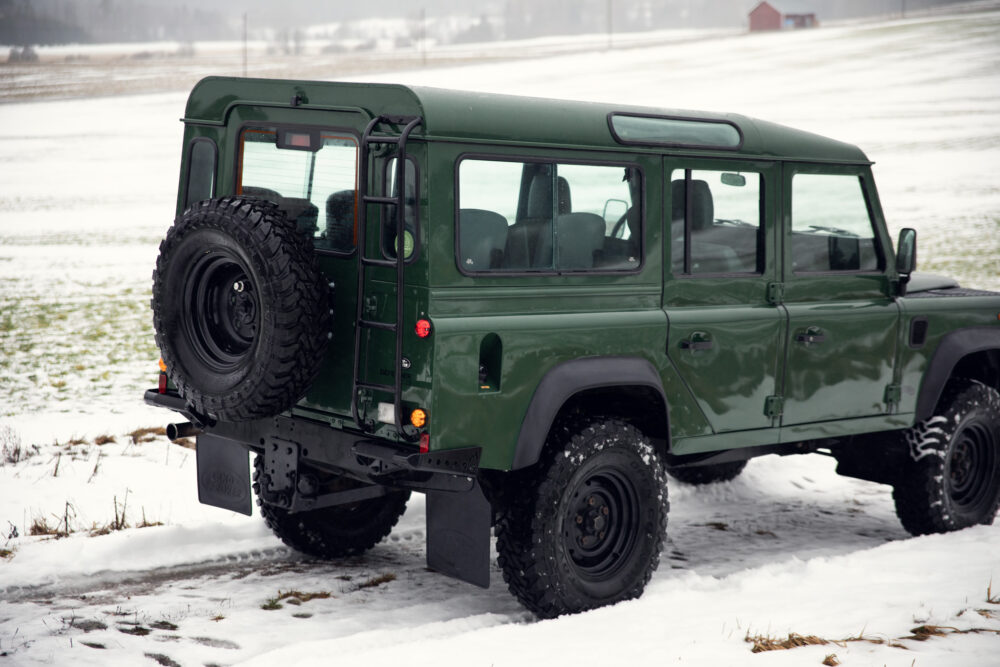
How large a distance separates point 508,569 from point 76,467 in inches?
148

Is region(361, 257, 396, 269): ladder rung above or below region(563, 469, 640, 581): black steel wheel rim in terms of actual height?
above

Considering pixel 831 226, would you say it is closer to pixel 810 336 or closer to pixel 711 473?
pixel 810 336

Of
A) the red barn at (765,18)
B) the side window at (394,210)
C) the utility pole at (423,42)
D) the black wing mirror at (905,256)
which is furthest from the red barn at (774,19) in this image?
the side window at (394,210)

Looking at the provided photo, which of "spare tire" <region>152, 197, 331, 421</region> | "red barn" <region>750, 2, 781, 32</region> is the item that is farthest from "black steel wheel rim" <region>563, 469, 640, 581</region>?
"red barn" <region>750, 2, 781, 32</region>

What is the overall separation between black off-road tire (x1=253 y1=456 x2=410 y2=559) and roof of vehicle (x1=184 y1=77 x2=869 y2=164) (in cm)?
202

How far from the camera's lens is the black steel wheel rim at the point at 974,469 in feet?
23.0

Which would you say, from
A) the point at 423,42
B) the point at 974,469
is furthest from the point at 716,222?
the point at 423,42

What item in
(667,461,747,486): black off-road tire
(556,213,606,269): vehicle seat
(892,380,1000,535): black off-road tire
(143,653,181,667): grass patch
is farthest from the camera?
(667,461,747,486): black off-road tire

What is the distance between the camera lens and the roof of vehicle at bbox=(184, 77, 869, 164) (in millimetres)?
4734

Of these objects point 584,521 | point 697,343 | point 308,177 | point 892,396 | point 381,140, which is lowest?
point 584,521

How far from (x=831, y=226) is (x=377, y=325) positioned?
9.78 feet

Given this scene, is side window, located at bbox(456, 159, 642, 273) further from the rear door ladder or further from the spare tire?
the spare tire

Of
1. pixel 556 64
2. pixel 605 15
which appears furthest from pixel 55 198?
pixel 605 15

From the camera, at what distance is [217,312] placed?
5.12 m
